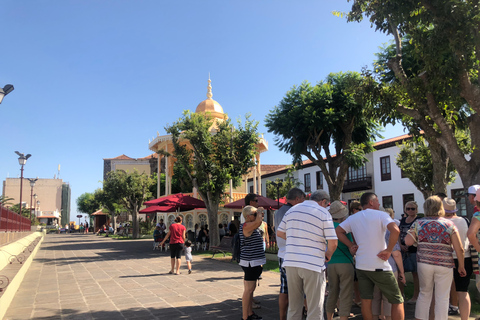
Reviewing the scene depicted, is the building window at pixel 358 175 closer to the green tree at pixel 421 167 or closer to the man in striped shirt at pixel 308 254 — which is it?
the green tree at pixel 421 167

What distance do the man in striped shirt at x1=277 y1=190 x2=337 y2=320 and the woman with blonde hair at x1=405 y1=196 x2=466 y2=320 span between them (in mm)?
1441

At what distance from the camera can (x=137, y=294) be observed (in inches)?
289

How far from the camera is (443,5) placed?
6.83m

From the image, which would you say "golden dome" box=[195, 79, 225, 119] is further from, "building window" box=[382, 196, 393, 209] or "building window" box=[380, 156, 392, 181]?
"building window" box=[382, 196, 393, 209]

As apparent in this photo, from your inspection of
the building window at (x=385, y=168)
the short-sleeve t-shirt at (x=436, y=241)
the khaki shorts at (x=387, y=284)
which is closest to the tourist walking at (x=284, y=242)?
the khaki shorts at (x=387, y=284)

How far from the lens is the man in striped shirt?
3.79 m

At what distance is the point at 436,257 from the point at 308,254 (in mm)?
1755

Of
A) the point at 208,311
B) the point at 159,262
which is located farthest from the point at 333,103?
the point at 208,311

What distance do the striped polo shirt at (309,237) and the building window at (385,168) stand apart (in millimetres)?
27836

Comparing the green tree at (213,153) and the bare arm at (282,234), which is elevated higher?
the green tree at (213,153)

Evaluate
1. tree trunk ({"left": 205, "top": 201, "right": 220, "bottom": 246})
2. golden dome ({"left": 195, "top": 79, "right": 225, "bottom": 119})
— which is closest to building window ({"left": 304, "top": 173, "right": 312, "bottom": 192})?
golden dome ({"left": 195, "top": 79, "right": 225, "bottom": 119})

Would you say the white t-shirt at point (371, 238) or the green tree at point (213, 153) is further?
the green tree at point (213, 153)

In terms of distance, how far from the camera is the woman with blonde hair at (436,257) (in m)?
4.36

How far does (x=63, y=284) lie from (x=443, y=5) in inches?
402
